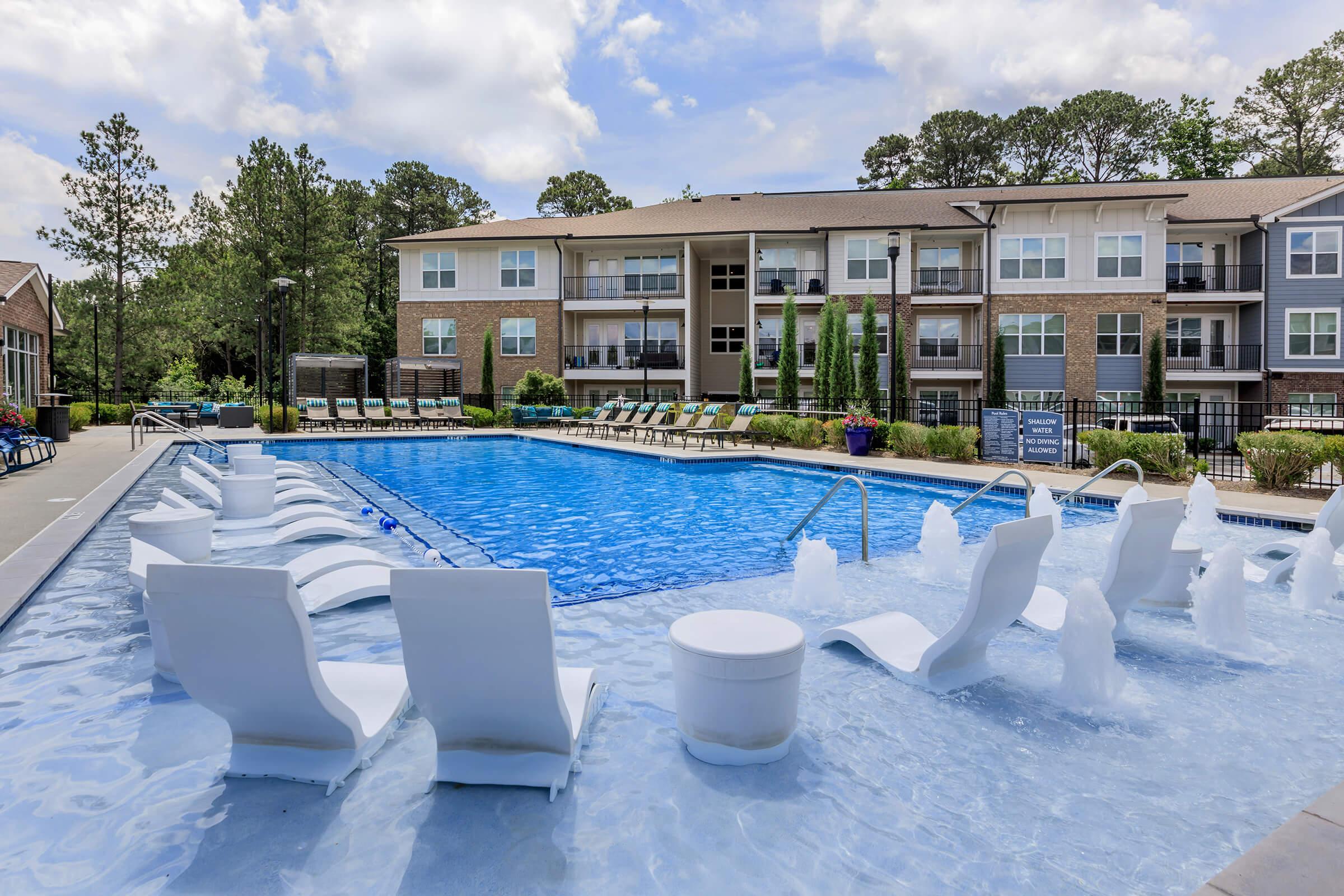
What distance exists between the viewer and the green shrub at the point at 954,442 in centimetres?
1443

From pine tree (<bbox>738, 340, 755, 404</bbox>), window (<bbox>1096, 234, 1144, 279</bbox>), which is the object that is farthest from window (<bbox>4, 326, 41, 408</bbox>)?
window (<bbox>1096, 234, 1144, 279</bbox>)

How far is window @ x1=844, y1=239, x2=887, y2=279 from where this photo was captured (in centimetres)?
2792

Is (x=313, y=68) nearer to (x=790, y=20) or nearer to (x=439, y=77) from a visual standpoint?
(x=439, y=77)

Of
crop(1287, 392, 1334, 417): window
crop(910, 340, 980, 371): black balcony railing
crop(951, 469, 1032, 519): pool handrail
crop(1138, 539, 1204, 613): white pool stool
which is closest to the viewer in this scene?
crop(1138, 539, 1204, 613): white pool stool

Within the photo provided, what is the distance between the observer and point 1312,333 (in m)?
25.5

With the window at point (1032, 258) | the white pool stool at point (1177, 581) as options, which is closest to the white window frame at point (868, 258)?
the window at point (1032, 258)

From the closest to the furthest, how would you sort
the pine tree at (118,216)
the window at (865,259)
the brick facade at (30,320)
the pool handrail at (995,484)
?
the pool handrail at (995,484) < the brick facade at (30,320) < the window at (865,259) < the pine tree at (118,216)

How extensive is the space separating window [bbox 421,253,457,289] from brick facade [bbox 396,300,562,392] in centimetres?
88

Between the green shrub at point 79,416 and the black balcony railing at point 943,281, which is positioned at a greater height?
the black balcony railing at point 943,281

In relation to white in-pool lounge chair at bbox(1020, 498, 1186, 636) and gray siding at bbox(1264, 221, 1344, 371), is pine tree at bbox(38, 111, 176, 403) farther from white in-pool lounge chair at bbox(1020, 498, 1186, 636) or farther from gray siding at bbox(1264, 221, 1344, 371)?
gray siding at bbox(1264, 221, 1344, 371)

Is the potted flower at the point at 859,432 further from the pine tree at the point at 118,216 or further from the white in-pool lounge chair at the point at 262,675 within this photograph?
the pine tree at the point at 118,216

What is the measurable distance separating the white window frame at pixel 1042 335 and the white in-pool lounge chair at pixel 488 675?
27525 mm

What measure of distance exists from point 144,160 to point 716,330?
2527cm

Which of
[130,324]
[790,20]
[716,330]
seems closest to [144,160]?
[130,324]
